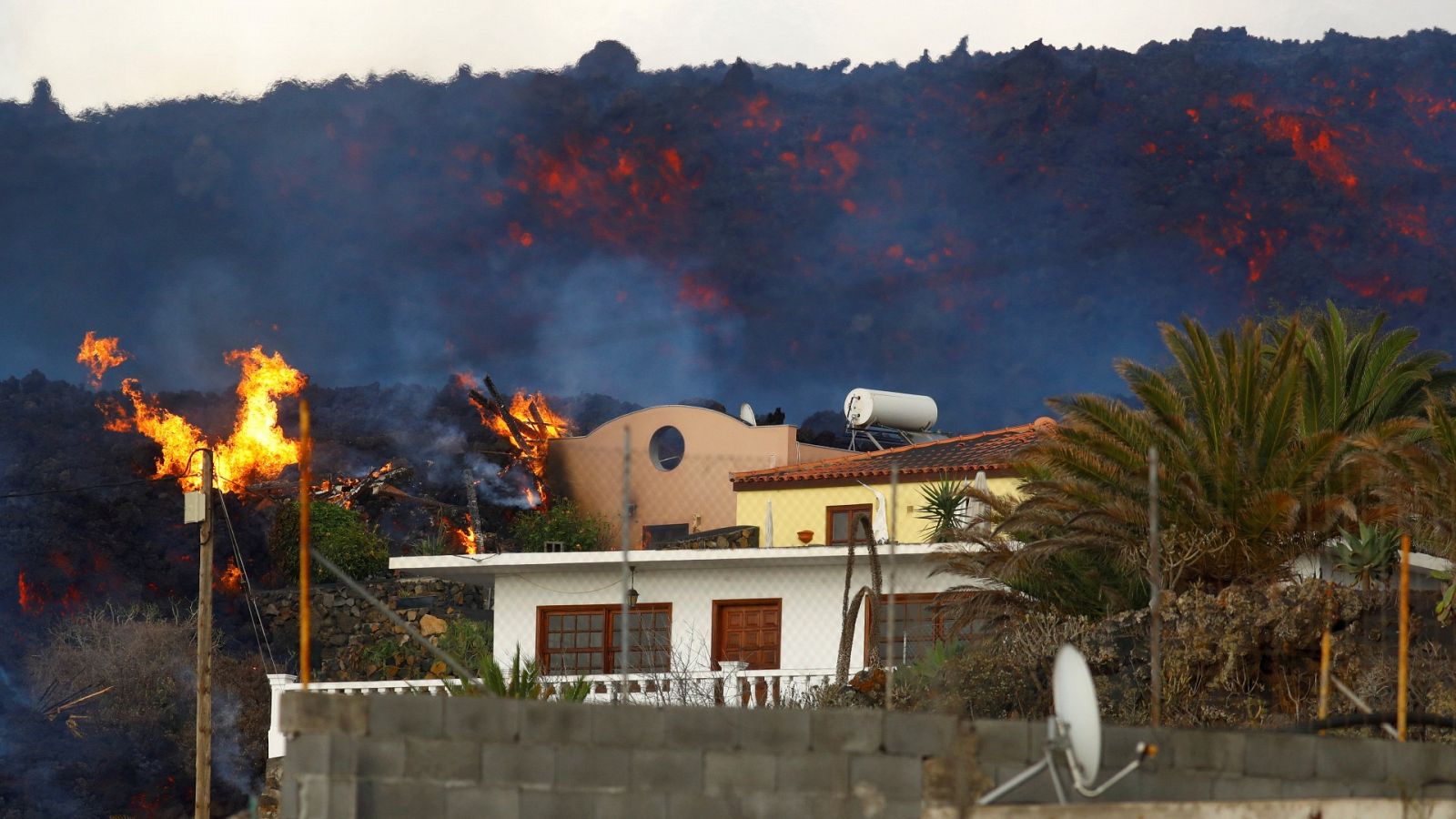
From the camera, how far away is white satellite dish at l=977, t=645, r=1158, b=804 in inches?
435

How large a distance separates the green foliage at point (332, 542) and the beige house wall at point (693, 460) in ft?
24.4

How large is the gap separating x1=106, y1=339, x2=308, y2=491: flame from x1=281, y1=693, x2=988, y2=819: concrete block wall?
2267 inches

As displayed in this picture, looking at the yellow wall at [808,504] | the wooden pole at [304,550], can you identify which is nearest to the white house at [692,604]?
the yellow wall at [808,504]

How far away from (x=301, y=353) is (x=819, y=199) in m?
30.0

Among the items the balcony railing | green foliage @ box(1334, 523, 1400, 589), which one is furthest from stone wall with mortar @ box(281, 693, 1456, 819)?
green foliage @ box(1334, 523, 1400, 589)

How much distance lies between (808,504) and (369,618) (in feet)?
59.5

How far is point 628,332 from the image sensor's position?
101938mm

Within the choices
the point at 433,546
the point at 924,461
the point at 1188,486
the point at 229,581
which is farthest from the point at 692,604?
the point at 229,581

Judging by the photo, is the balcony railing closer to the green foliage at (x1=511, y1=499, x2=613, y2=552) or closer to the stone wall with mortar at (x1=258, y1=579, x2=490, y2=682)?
the stone wall with mortar at (x1=258, y1=579, x2=490, y2=682)

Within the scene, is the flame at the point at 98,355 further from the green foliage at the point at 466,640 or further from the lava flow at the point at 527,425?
the green foliage at the point at 466,640

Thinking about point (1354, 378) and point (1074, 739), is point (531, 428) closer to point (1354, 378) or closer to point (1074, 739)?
point (1354, 378)

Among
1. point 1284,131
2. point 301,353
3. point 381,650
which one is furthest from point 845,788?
point 1284,131

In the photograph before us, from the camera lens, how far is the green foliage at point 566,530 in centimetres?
5764

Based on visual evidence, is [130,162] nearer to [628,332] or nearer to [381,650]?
[628,332]
